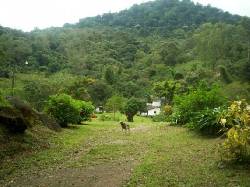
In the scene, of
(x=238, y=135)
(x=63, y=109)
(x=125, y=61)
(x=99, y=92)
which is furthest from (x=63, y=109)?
(x=125, y=61)

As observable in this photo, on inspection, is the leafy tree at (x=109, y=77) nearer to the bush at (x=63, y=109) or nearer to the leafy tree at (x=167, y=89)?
the leafy tree at (x=167, y=89)

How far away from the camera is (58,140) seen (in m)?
18.3

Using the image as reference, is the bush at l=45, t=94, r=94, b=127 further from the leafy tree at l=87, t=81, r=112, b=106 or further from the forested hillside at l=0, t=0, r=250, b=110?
the leafy tree at l=87, t=81, r=112, b=106

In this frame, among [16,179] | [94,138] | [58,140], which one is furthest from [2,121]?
[16,179]

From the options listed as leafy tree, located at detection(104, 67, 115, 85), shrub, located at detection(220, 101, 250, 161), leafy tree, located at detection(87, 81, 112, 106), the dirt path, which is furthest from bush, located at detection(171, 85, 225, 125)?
leafy tree, located at detection(104, 67, 115, 85)

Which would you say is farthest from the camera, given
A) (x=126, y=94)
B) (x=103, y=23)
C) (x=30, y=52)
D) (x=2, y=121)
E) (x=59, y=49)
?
(x=103, y=23)

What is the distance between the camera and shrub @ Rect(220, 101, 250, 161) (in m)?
11.5

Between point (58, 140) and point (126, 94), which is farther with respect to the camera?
point (126, 94)

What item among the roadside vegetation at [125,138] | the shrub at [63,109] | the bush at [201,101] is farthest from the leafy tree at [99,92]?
the bush at [201,101]

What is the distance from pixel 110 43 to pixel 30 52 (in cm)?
2817

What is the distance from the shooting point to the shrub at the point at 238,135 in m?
11.5

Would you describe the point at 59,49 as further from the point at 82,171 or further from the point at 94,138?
the point at 82,171

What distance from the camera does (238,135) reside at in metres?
11.6

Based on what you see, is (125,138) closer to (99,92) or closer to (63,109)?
(63,109)
